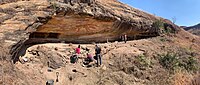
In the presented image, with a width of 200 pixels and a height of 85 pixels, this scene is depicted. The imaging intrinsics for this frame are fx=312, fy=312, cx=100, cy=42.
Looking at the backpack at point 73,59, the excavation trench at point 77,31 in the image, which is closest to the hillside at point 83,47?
the excavation trench at point 77,31

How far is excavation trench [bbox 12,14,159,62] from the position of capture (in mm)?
14500

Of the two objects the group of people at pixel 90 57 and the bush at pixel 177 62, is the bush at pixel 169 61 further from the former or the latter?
the group of people at pixel 90 57

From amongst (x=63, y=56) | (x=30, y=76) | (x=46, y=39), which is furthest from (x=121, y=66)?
(x=30, y=76)

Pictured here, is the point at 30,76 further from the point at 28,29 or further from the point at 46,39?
the point at 46,39

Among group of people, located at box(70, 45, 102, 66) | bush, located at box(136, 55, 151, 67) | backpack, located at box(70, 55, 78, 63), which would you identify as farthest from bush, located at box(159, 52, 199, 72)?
backpack, located at box(70, 55, 78, 63)

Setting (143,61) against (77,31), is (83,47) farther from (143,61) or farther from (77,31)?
(143,61)

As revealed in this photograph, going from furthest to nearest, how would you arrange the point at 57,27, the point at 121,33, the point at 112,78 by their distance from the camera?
1. the point at 121,33
2. the point at 57,27
3. the point at 112,78

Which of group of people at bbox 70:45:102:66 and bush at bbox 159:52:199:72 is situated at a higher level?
group of people at bbox 70:45:102:66

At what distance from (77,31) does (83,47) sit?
2.97 ft

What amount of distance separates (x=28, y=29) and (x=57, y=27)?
2553 mm

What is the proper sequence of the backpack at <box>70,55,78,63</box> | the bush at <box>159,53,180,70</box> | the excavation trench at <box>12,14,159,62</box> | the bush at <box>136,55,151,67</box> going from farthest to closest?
the bush at <box>159,53,180,70</box>, the bush at <box>136,55,151,67</box>, the backpack at <box>70,55,78,63</box>, the excavation trench at <box>12,14,159,62</box>

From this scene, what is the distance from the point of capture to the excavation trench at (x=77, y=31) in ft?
47.6

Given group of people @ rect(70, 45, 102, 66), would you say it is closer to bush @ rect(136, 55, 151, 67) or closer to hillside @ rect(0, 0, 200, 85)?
hillside @ rect(0, 0, 200, 85)

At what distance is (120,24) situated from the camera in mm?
17828
